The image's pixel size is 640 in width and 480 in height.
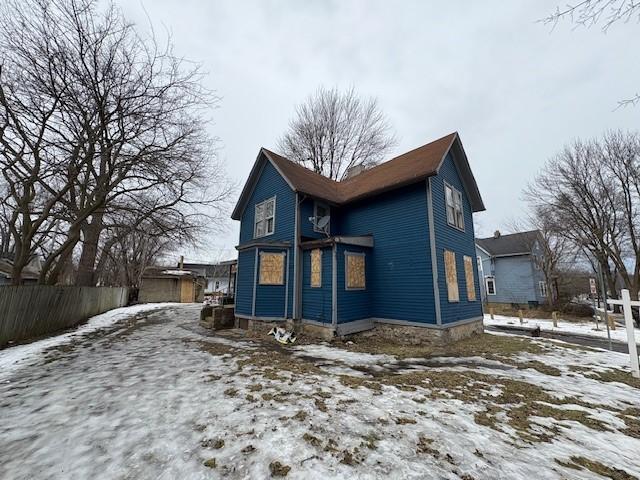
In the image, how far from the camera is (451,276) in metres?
9.73

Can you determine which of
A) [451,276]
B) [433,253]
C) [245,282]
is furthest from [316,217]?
[451,276]

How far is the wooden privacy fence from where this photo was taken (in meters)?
7.79

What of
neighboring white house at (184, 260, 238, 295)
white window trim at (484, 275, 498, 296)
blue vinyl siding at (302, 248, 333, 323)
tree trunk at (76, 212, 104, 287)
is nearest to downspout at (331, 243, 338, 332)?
blue vinyl siding at (302, 248, 333, 323)

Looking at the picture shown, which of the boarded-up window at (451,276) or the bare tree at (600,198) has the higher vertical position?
the bare tree at (600,198)

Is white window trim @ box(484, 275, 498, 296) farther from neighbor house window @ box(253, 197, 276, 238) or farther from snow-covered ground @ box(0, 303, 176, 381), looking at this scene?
snow-covered ground @ box(0, 303, 176, 381)

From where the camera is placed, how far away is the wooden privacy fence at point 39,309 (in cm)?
779

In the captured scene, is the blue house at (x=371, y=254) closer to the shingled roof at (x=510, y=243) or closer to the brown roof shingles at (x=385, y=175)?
the brown roof shingles at (x=385, y=175)

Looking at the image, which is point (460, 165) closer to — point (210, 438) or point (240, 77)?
point (240, 77)

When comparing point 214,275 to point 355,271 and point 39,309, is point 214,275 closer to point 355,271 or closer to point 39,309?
point 39,309

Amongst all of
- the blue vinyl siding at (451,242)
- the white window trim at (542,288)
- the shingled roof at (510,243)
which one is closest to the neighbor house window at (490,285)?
the shingled roof at (510,243)

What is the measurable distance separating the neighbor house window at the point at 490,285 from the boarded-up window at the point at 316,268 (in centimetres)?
2435

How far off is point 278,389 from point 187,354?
12.6ft

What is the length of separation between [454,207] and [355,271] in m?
5.28

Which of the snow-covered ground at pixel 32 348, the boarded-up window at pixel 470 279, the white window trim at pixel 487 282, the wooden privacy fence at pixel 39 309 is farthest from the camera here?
the white window trim at pixel 487 282
